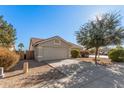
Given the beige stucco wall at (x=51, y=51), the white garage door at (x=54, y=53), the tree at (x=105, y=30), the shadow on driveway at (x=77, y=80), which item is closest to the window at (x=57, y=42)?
the beige stucco wall at (x=51, y=51)

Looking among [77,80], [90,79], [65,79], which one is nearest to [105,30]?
[90,79]

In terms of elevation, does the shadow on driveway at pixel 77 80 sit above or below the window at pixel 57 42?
below

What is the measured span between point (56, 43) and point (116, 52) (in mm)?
9027

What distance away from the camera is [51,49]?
17.3 metres

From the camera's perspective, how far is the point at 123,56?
55.0 ft

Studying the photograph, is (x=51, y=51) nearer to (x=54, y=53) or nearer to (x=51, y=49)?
(x=51, y=49)

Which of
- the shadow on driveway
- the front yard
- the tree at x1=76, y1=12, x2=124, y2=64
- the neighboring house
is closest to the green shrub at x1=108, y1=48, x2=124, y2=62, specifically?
the tree at x1=76, y1=12, x2=124, y2=64

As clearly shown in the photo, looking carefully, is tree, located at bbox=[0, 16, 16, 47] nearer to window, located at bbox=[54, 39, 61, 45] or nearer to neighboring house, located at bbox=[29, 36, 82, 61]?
neighboring house, located at bbox=[29, 36, 82, 61]

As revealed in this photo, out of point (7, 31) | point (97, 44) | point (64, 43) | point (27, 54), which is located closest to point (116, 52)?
point (97, 44)

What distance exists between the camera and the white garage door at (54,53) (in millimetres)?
16750

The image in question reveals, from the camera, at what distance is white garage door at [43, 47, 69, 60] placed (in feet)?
55.0

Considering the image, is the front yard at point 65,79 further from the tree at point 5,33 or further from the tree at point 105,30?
the tree at point 5,33

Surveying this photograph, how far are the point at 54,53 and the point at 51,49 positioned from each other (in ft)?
2.60
